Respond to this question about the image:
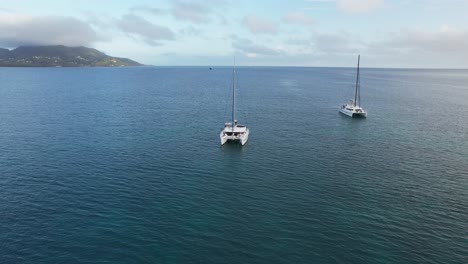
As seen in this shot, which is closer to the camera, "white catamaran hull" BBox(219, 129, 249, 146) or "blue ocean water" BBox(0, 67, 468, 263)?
"blue ocean water" BBox(0, 67, 468, 263)

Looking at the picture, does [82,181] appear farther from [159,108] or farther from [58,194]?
[159,108]

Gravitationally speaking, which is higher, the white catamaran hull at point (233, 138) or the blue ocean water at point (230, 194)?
the white catamaran hull at point (233, 138)

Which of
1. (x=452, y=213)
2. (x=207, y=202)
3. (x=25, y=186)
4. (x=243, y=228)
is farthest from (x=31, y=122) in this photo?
(x=452, y=213)

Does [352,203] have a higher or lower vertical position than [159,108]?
lower

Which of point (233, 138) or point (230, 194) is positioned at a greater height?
point (233, 138)

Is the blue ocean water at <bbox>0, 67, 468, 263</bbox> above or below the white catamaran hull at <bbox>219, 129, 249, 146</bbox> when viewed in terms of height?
below

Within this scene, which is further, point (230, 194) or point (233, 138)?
point (233, 138)

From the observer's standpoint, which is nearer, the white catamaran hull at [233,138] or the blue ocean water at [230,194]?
the blue ocean water at [230,194]

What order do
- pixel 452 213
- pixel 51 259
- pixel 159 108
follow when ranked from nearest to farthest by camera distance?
pixel 51 259
pixel 452 213
pixel 159 108
